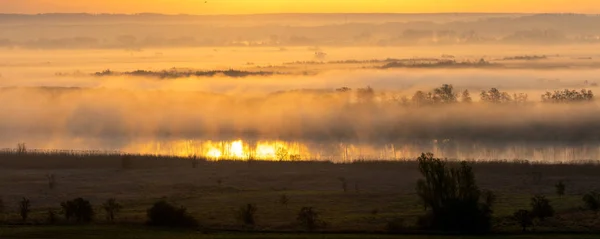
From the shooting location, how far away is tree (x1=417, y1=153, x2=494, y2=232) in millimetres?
83250

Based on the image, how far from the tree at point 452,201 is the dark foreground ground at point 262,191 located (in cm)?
161

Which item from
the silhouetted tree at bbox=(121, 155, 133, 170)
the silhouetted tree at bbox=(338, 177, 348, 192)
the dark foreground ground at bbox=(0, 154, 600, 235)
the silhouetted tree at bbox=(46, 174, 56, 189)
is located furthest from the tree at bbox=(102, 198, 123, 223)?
Result: the silhouetted tree at bbox=(121, 155, 133, 170)

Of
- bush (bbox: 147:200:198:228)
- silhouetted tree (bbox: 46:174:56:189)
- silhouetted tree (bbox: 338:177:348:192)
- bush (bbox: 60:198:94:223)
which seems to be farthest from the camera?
silhouetted tree (bbox: 46:174:56:189)

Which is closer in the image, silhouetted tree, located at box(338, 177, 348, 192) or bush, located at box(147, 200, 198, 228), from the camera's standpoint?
bush, located at box(147, 200, 198, 228)

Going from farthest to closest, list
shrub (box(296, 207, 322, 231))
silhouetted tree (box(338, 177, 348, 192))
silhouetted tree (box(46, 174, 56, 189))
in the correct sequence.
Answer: silhouetted tree (box(46, 174, 56, 189)) → silhouetted tree (box(338, 177, 348, 192)) → shrub (box(296, 207, 322, 231))

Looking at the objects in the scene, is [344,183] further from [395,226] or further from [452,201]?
[395,226]

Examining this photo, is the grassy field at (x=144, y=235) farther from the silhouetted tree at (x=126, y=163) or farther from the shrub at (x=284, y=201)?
the silhouetted tree at (x=126, y=163)

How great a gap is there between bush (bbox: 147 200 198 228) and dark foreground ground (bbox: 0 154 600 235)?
1.12 meters

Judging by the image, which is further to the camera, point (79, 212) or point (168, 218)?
point (79, 212)

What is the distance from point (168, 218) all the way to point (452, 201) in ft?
74.6

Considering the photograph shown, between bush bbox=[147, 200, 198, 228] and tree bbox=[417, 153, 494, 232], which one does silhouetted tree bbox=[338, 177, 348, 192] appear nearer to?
tree bbox=[417, 153, 494, 232]

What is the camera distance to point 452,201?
85.6m

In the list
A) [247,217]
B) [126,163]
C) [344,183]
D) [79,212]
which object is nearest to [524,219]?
[247,217]

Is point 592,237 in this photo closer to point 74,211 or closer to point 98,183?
point 74,211
